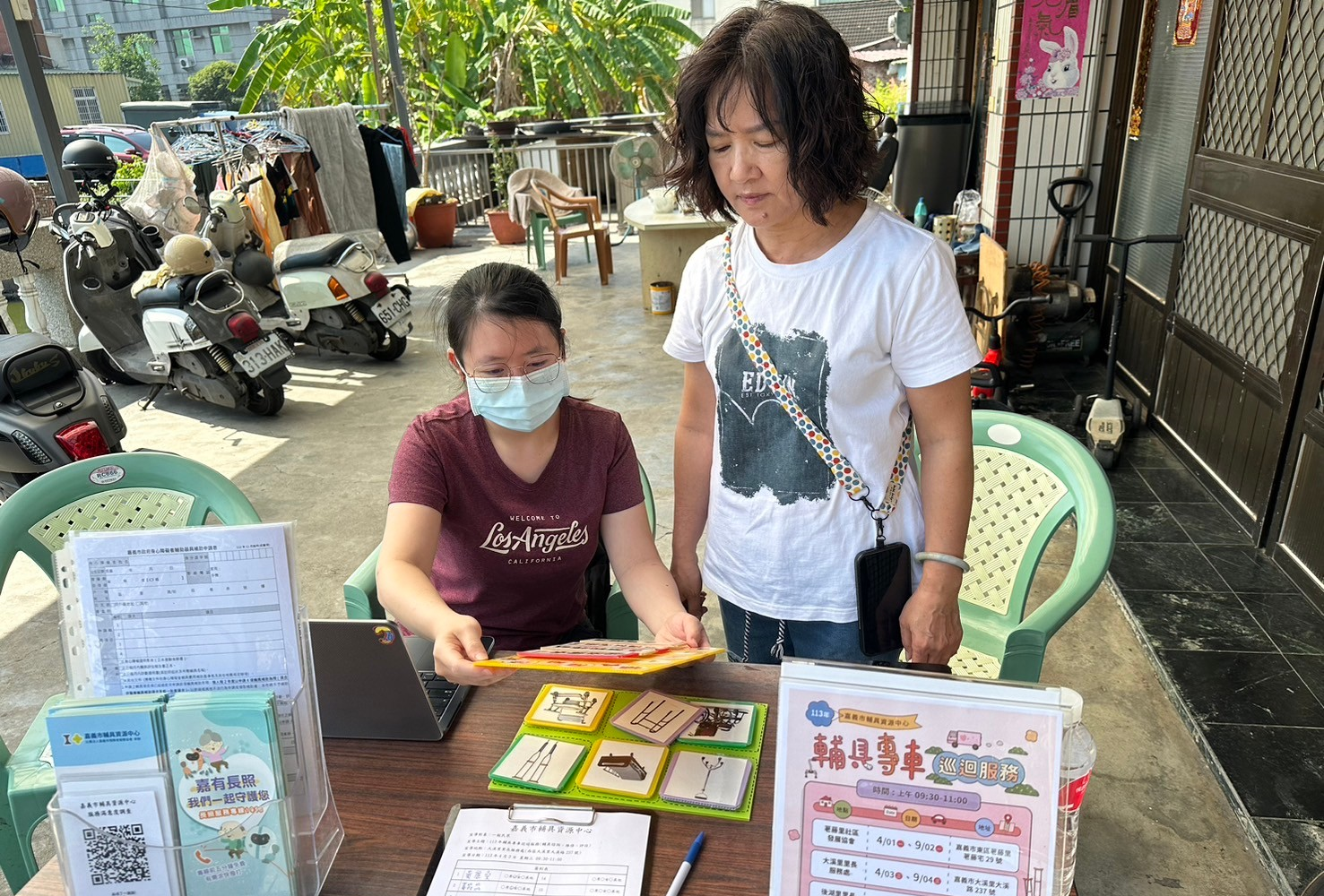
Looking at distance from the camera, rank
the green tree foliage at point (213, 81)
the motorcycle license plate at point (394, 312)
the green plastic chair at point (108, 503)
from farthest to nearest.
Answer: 1. the green tree foliage at point (213, 81)
2. the motorcycle license plate at point (394, 312)
3. the green plastic chair at point (108, 503)

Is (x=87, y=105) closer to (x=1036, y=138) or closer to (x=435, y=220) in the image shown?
(x=435, y=220)

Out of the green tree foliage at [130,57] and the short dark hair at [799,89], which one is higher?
the green tree foliage at [130,57]

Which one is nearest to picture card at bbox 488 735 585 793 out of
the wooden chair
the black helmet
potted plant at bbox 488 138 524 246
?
the black helmet

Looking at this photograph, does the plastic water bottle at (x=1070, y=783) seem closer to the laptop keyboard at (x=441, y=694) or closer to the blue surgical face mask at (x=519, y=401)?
the laptop keyboard at (x=441, y=694)

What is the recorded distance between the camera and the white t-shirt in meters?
1.22

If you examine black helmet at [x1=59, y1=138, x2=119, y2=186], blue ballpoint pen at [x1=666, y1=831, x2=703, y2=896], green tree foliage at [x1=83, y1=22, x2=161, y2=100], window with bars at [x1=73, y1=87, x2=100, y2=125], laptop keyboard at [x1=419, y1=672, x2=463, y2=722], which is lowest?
laptop keyboard at [x1=419, y1=672, x2=463, y2=722]

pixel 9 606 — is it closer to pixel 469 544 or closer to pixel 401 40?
pixel 469 544

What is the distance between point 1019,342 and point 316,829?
14.0 ft

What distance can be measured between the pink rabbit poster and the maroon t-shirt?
370 cm

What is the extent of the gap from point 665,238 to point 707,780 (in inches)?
225

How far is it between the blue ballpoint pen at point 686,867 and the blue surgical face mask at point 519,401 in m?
0.71

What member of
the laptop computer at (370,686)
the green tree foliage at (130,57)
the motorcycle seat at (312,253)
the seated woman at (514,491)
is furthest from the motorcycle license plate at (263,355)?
the green tree foliage at (130,57)

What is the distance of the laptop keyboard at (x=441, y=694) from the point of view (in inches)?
49.0

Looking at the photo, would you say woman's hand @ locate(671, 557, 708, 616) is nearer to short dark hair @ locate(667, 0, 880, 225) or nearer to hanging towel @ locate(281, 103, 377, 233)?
short dark hair @ locate(667, 0, 880, 225)
